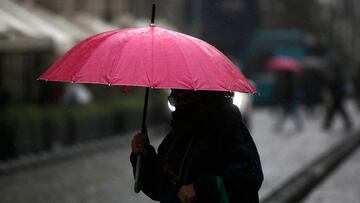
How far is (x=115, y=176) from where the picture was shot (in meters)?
13.3

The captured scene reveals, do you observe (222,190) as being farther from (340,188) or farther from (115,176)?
(115,176)

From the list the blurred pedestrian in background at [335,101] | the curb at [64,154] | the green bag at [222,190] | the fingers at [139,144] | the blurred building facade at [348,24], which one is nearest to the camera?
the green bag at [222,190]

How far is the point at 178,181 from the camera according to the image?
13.8 feet

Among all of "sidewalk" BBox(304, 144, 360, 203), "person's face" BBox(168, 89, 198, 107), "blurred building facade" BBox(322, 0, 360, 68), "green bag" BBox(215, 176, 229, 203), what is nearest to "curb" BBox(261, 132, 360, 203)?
"sidewalk" BBox(304, 144, 360, 203)

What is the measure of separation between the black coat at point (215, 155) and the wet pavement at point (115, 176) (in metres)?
6.08

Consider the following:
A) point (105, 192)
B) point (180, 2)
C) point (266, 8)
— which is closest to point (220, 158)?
point (105, 192)

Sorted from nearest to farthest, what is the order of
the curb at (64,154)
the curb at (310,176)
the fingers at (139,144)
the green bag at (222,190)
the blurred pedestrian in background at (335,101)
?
the green bag at (222,190) → the fingers at (139,144) → the curb at (310,176) → the curb at (64,154) → the blurred pedestrian in background at (335,101)

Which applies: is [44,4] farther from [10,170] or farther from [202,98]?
[202,98]

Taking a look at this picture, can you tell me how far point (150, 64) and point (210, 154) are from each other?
0.51 m

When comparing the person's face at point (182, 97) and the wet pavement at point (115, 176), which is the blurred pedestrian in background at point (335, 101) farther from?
the person's face at point (182, 97)

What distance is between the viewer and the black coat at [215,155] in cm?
407

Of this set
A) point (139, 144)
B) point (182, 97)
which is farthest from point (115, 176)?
point (182, 97)

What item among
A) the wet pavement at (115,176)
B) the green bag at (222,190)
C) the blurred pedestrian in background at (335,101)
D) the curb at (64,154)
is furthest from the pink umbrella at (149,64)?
the blurred pedestrian in background at (335,101)

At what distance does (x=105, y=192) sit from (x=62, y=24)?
13.5m
